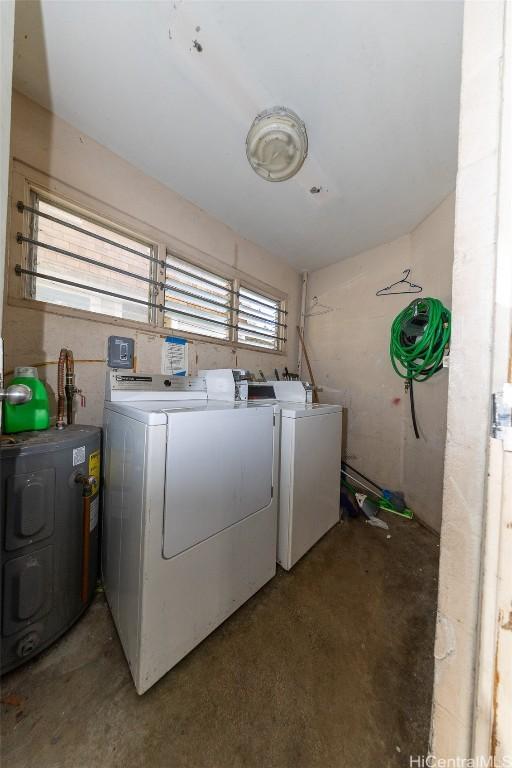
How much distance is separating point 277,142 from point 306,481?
6.74ft

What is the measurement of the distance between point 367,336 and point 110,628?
10.1ft

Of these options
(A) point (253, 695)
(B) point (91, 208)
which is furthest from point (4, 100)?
(A) point (253, 695)

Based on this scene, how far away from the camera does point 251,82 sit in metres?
1.28

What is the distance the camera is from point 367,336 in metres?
2.77

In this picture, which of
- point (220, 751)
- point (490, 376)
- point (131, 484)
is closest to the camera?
point (490, 376)

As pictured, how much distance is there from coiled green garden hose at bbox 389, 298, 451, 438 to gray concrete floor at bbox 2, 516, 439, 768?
1564 mm

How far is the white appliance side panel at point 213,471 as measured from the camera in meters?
1.00

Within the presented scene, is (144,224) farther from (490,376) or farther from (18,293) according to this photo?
(490,376)

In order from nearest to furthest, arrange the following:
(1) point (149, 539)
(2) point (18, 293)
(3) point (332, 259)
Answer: (1) point (149, 539), (2) point (18, 293), (3) point (332, 259)

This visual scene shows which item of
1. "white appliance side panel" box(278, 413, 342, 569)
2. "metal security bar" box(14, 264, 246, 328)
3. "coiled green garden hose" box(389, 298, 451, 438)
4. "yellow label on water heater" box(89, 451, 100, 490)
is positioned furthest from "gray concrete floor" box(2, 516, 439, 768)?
"metal security bar" box(14, 264, 246, 328)

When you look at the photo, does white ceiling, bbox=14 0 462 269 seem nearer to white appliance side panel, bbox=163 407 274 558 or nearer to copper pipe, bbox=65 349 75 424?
copper pipe, bbox=65 349 75 424

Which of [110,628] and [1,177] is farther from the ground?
[1,177]

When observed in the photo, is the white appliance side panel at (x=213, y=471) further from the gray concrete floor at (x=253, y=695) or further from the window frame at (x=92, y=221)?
the window frame at (x=92, y=221)

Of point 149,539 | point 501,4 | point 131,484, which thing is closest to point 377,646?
point 149,539
